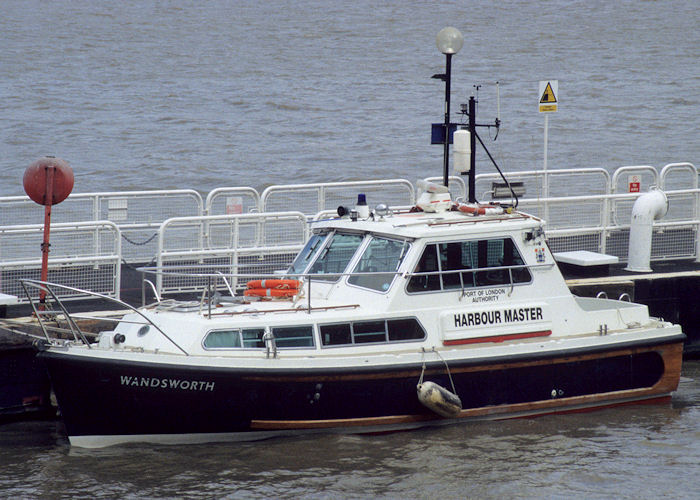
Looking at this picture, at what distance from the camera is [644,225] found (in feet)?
46.4

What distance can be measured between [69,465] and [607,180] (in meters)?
9.60

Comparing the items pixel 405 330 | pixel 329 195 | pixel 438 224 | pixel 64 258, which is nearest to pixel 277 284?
pixel 405 330

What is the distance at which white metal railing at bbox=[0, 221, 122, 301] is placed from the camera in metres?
12.2

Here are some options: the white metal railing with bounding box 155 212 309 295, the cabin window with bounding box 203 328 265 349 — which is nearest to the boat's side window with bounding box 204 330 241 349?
the cabin window with bounding box 203 328 265 349

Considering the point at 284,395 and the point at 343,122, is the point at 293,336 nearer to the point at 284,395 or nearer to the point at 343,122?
the point at 284,395

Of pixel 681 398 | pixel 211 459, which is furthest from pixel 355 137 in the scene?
pixel 211 459

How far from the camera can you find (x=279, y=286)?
10.6 metres

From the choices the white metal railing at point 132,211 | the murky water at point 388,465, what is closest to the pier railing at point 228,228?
the white metal railing at point 132,211

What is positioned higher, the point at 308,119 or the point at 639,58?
the point at 639,58

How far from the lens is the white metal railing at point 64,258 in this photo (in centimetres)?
1216

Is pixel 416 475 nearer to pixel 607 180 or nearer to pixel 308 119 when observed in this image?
pixel 607 180

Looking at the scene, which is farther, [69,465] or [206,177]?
[206,177]

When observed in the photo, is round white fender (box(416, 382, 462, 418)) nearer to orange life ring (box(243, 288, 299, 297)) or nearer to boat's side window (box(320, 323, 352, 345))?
boat's side window (box(320, 323, 352, 345))

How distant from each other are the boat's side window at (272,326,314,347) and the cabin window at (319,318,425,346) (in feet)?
0.41
